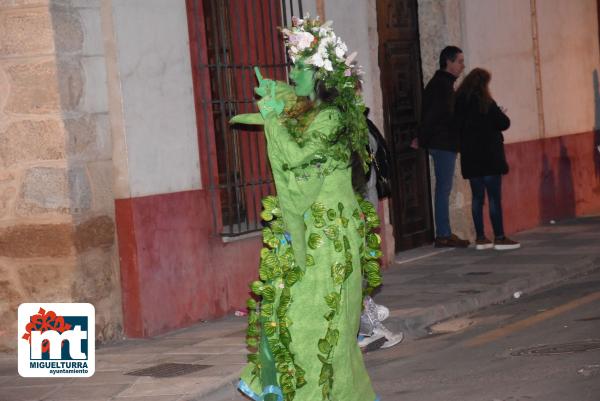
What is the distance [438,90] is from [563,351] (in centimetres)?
617

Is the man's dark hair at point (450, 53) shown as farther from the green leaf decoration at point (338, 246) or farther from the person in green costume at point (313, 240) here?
the green leaf decoration at point (338, 246)

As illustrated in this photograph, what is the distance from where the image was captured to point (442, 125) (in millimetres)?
14250

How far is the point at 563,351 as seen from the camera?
27.9 ft

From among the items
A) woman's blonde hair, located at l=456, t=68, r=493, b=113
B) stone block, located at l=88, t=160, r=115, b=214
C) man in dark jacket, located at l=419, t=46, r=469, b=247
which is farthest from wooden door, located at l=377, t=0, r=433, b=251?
stone block, located at l=88, t=160, r=115, b=214

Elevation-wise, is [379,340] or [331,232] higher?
[331,232]

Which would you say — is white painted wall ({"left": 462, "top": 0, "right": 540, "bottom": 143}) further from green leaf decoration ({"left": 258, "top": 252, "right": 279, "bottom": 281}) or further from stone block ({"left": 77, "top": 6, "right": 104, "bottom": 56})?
green leaf decoration ({"left": 258, "top": 252, "right": 279, "bottom": 281})

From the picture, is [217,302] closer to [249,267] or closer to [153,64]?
[249,267]

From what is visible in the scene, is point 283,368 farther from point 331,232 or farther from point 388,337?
point 388,337

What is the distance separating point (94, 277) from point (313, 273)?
3827 mm

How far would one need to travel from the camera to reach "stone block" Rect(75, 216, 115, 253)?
9734 mm

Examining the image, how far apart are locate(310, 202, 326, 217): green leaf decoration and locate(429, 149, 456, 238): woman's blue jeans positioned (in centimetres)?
804

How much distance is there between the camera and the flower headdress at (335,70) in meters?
6.60

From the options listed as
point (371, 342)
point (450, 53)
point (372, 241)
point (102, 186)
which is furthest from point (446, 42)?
point (372, 241)

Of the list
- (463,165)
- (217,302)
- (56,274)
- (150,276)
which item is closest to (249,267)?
(217,302)
